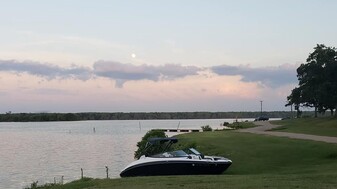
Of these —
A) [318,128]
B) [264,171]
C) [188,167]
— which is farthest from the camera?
[318,128]

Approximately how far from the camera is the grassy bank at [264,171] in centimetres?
1847

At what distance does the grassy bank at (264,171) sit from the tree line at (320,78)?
Result: 4901cm

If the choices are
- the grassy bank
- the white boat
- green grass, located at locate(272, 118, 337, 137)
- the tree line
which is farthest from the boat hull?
the tree line

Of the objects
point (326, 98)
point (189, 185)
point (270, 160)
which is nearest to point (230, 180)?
point (189, 185)

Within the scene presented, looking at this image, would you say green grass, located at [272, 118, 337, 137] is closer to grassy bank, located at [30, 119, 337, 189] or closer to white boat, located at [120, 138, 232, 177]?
grassy bank, located at [30, 119, 337, 189]

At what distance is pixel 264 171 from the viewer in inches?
1056

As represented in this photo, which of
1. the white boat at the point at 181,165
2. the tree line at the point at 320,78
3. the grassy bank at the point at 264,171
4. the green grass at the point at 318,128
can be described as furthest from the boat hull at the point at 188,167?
the tree line at the point at 320,78

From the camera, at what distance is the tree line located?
86.4 metres

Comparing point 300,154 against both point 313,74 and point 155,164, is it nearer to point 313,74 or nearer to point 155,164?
point 155,164

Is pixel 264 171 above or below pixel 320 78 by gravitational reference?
below

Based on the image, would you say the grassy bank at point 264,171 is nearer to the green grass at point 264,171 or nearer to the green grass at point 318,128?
the green grass at point 264,171

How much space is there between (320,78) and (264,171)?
6705cm

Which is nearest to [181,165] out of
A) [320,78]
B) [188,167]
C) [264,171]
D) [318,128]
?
[188,167]

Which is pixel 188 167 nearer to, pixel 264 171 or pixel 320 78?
pixel 264 171
